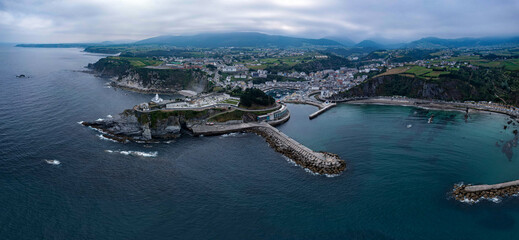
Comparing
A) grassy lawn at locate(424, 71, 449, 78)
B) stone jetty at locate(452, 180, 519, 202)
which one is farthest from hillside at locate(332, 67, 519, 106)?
stone jetty at locate(452, 180, 519, 202)

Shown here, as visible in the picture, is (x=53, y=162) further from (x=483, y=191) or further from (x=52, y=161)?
(x=483, y=191)

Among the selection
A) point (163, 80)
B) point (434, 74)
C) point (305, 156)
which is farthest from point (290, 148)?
point (163, 80)

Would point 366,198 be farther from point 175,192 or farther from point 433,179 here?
point 175,192

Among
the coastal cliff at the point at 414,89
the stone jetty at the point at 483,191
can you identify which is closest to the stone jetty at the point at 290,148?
the stone jetty at the point at 483,191

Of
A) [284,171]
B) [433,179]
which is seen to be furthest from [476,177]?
[284,171]

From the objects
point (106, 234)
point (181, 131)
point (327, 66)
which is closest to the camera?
point (106, 234)

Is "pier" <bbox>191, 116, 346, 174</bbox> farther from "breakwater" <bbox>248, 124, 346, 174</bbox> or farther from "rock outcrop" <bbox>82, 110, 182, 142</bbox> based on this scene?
"rock outcrop" <bbox>82, 110, 182, 142</bbox>
